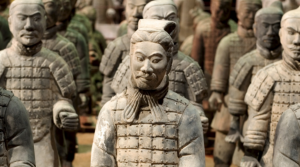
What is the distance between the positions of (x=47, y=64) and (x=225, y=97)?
2.52 m

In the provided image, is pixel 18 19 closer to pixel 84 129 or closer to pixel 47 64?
pixel 47 64

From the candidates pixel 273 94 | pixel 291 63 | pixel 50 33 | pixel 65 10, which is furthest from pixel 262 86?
pixel 65 10

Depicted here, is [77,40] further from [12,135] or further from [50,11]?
[12,135]

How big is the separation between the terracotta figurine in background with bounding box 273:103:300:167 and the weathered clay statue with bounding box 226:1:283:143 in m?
1.98

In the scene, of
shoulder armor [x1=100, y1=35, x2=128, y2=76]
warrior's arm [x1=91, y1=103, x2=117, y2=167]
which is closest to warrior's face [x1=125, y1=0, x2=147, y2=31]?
shoulder armor [x1=100, y1=35, x2=128, y2=76]

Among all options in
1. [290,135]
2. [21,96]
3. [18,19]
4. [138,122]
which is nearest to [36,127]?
[21,96]

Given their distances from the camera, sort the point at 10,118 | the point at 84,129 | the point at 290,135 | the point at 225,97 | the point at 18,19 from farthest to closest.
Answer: the point at 84,129 → the point at 225,97 → the point at 18,19 → the point at 290,135 → the point at 10,118

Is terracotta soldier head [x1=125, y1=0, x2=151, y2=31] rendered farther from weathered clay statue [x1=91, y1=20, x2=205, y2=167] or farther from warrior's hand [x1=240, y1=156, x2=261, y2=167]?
weathered clay statue [x1=91, y1=20, x2=205, y2=167]

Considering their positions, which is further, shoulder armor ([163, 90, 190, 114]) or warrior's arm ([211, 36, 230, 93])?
warrior's arm ([211, 36, 230, 93])

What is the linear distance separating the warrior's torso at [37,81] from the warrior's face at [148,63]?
200 cm

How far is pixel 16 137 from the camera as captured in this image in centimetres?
485

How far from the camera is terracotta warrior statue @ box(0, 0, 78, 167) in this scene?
665 cm

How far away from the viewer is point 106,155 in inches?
196

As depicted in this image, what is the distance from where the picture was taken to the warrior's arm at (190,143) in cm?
494
